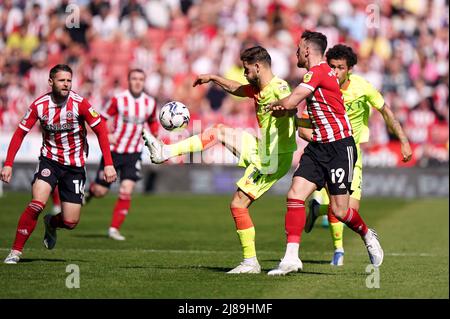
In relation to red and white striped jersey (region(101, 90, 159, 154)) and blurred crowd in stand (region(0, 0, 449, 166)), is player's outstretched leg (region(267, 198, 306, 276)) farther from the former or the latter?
blurred crowd in stand (region(0, 0, 449, 166))

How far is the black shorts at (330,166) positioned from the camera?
30.4ft

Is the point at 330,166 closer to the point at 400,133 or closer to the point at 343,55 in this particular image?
the point at 400,133

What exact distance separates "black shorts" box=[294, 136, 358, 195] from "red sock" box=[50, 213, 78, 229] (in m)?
2.86

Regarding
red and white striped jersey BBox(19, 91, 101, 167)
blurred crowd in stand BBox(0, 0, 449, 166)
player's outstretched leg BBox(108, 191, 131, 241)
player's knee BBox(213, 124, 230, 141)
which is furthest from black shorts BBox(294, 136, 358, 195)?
blurred crowd in stand BBox(0, 0, 449, 166)

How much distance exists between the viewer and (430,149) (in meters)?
22.9

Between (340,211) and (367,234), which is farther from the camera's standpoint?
(367,234)

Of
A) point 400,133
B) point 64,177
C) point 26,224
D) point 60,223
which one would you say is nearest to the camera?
point 400,133

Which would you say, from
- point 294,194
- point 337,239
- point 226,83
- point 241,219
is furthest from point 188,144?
point 337,239

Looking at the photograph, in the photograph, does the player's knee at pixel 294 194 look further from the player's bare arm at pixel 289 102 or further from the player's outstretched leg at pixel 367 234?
the player's bare arm at pixel 289 102

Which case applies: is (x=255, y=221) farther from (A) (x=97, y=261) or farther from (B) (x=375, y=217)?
(A) (x=97, y=261)

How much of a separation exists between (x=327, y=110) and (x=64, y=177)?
3.18m

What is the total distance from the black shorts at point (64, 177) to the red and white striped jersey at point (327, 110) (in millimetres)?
2848

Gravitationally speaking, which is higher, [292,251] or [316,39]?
[316,39]

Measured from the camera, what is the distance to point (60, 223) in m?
10.6
